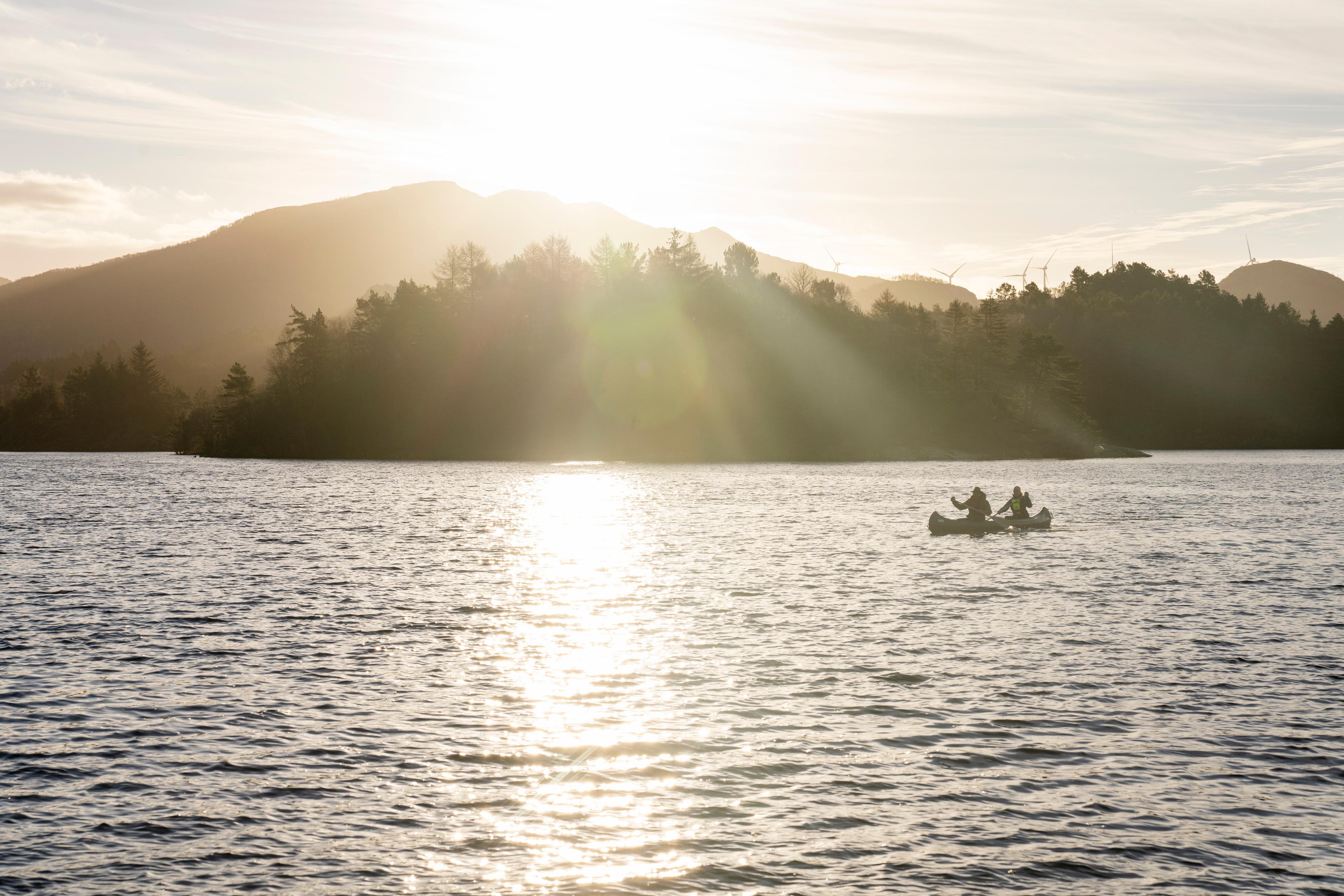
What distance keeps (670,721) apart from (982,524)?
140ft

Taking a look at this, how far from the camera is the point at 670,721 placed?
2120 cm

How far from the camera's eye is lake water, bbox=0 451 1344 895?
46.9 feet

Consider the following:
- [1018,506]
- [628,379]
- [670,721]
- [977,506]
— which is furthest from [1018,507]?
[628,379]

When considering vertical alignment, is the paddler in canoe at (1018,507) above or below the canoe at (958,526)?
above

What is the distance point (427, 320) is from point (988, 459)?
99.2 meters

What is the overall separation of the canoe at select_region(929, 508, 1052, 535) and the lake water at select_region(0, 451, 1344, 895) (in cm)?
774

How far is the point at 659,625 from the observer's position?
32.2 m

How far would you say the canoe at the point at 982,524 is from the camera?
5919 centimetres

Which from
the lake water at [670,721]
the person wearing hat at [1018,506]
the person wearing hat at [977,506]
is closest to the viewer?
the lake water at [670,721]

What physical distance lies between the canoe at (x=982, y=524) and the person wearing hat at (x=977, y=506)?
0.92 ft

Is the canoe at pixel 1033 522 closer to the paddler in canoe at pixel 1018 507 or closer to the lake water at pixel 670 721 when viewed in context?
the paddler in canoe at pixel 1018 507

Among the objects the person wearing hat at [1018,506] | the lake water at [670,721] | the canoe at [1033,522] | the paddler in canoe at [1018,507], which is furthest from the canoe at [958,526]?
the lake water at [670,721]

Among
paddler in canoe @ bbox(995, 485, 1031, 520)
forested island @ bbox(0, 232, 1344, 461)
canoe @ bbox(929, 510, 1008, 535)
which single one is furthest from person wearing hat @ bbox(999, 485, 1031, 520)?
forested island @ bbox(0, 232, 1344, 461)

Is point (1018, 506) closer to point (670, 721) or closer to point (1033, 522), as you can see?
point (1033, 522)
